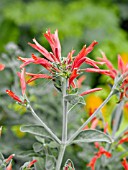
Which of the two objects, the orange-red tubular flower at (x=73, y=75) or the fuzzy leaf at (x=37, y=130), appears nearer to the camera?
the orange-red tubular flower at (x=73, y=75)

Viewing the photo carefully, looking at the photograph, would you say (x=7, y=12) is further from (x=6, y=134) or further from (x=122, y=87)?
(x=122, y=87)

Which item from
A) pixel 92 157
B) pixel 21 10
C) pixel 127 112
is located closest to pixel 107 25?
pixel 21 10

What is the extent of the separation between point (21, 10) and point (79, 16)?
497 millimetres

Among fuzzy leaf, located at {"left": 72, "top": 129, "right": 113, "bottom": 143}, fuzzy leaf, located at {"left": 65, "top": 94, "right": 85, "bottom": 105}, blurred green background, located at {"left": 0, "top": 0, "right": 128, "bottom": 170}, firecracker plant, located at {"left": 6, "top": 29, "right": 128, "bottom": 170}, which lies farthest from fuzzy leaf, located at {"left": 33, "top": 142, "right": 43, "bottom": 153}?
blurred green background, located at {"left": 0, "top": 0, "right": 128, "bottom": 170}

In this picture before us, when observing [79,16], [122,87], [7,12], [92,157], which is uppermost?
[7,12]

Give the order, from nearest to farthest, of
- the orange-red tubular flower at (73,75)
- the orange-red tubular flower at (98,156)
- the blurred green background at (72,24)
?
the orange-red tubular flower at (73,75)
the orange-red tubular flower at (98,156)
the blurred green background at (72,24)

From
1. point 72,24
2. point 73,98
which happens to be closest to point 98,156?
point 73,98

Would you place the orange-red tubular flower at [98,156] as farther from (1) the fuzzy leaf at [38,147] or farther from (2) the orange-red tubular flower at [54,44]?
(2) the orange-red tubular flower at [54,44]

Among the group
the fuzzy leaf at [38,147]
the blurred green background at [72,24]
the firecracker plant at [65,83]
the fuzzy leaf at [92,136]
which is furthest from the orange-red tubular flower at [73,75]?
the blurred green background at [72,24]

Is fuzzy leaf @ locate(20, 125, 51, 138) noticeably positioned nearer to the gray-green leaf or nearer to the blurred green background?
the gray-green leaf

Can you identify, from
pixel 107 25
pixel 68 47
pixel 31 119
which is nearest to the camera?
pixel 31 119

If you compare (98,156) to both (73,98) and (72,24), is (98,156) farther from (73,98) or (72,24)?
(72,24)

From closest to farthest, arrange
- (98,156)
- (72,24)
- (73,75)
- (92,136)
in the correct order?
(73,75)
(92,136)
(98,156)
(72,24)

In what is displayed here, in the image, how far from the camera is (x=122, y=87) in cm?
106
